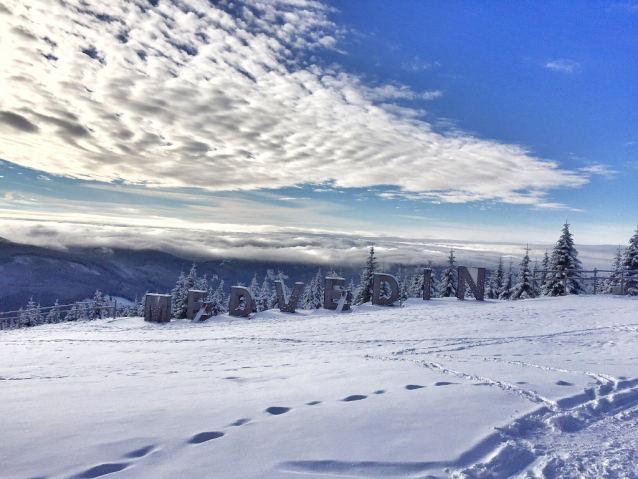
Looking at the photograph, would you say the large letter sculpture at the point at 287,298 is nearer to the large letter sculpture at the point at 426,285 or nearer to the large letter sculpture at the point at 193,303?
the large letter sculpture at the point at 193,303

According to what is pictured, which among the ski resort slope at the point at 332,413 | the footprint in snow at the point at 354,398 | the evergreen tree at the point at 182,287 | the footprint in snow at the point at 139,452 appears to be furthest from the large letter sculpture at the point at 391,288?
the evergreen tree at the point at 182,287

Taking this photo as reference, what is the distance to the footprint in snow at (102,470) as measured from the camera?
342 centimetres

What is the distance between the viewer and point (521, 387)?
622 cm

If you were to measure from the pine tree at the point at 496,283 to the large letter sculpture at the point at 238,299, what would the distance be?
3426 cm

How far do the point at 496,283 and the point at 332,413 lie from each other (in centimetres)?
5327

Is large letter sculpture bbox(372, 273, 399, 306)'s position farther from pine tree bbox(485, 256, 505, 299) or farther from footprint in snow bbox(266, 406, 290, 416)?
pine tree bbox(485, 256, 505, 299)

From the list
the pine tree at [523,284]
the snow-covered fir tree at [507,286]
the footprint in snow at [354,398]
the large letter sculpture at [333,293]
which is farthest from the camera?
the snow-covered fir tree at [507,286]

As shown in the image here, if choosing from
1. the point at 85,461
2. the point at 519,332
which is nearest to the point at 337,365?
the point at 85,461

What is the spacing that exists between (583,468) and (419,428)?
1.58 meters

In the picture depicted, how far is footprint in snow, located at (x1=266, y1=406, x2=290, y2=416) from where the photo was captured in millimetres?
5035

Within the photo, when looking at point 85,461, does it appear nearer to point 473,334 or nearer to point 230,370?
point 230,370

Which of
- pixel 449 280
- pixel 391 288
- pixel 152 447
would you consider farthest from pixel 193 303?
pixel 449 280

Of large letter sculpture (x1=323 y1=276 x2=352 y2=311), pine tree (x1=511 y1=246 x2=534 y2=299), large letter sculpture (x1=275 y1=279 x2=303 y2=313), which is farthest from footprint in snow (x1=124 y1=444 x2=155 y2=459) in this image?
pine tree (x1=511 y1=246 x2=534 y2=299)

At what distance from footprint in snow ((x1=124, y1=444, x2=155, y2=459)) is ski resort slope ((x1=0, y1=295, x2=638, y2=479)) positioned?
0.8 inches
